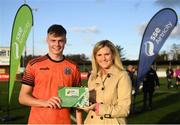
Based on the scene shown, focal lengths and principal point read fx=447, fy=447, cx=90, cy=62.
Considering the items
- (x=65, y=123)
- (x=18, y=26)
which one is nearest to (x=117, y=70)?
(x=65, y=123)

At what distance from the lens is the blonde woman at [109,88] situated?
4.02 metres

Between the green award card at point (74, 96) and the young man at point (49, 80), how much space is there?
171mm

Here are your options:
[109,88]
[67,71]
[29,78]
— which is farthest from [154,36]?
[109,88]

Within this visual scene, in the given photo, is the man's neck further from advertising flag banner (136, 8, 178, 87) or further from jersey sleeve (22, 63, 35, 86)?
advertising flag banner (136, 8, 178, 87)

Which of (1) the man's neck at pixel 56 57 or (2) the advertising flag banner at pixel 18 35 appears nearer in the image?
(1) the man's neck at pixel 56 57

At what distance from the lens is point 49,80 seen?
4.33 m

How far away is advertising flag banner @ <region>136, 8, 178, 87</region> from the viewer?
14.4 meters

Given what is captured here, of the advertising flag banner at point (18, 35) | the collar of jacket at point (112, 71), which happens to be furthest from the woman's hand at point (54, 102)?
the advertising flag banner at point (18, 35)

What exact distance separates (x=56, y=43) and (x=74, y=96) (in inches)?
22.9

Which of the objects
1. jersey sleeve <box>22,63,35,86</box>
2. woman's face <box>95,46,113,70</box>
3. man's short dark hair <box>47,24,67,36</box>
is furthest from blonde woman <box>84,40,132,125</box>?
jersey sleeve <box>22,63,35,86</box>

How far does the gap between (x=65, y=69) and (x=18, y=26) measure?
8.78 metres

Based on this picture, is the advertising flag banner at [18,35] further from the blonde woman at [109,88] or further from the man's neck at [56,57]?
the blonde woman at [109,88]

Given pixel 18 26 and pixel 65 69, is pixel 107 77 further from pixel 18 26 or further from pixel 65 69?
pixel 18 26

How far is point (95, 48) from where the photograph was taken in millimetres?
4188
